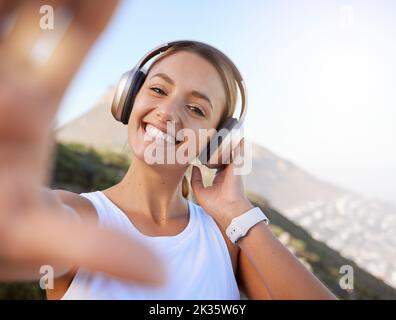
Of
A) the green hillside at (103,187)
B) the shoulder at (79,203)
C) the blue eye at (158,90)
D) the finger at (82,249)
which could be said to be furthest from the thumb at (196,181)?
the green hillside at (103,187)

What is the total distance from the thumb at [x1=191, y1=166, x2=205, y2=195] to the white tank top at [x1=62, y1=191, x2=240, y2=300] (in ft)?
0.43

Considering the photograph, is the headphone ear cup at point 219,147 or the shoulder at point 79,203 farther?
the headphone ear cup at point 219,147

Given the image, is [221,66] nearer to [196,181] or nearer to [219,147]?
[219,147]

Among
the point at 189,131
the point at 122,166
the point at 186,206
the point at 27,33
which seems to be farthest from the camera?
the point at 122,166

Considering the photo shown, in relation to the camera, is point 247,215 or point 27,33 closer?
point 27,33

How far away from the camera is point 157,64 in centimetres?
149

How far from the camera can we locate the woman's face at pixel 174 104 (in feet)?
4.45

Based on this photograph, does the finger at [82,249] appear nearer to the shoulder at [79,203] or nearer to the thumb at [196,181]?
the shoulder at [79,203]

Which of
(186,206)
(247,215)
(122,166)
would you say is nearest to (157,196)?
(186,206)

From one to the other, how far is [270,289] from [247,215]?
0.79ft

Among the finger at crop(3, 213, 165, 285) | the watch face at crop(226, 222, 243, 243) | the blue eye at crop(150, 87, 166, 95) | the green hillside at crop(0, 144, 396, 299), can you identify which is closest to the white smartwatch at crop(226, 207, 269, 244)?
the watch face at crop(226, 222, 243, 243)

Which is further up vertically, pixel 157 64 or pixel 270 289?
pixel 157 64

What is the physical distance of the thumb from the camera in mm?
1530

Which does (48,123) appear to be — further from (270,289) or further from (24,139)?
(270,289)
